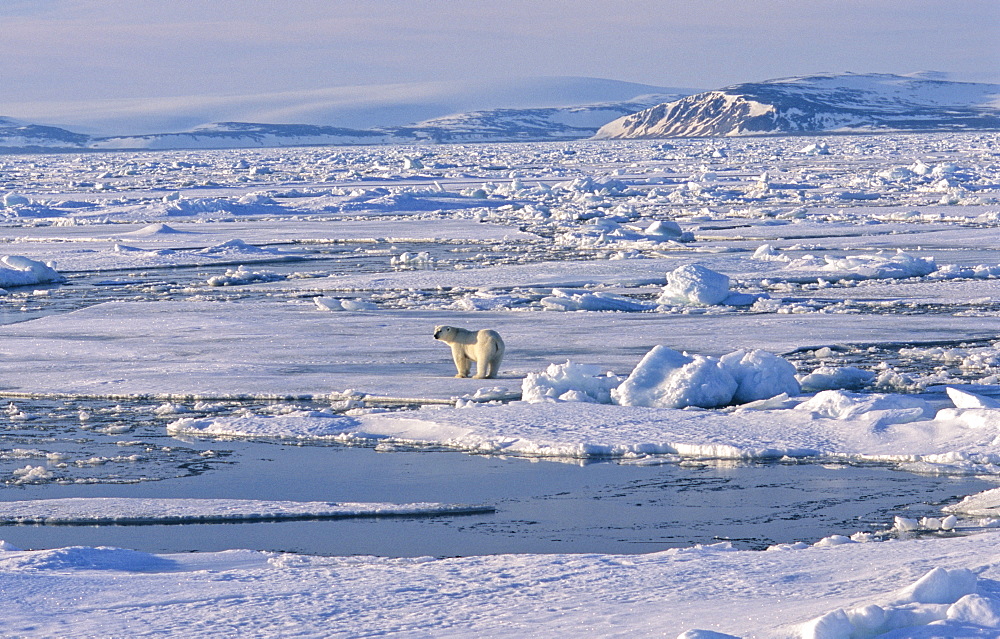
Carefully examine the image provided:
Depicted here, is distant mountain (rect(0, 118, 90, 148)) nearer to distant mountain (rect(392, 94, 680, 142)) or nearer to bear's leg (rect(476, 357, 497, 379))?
distant mountain (rect(392, 94, 680, 142))

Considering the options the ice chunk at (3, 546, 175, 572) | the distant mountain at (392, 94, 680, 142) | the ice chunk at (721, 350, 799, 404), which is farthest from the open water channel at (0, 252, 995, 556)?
Result: the distant mountain at (392, 94, 680, 142)

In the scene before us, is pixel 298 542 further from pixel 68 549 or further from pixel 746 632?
pixel 746 632

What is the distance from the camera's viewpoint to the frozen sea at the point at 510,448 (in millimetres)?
3736

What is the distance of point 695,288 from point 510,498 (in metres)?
6.38

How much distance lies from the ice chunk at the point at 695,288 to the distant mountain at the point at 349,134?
10485 centimetres

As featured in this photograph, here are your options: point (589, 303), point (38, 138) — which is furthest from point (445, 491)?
point (38, 138)

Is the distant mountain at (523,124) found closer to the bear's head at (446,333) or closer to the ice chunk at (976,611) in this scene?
the bear's head at (446,333)

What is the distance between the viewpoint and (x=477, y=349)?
26.9ft

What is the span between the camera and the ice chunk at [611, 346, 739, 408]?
7176mm

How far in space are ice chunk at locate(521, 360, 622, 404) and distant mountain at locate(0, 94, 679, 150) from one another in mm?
109287

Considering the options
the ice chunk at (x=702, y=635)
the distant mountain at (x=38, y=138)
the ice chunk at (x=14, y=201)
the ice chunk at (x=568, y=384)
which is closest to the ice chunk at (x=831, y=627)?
the ice chunk at (x=702, y=635)

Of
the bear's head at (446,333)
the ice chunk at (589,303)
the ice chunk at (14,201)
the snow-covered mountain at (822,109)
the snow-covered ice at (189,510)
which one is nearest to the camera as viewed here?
the snow-covered ice at (189,510)

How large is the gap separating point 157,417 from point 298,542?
2.76 meters

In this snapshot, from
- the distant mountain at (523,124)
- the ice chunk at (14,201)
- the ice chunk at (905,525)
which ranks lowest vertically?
the ice chunk at (905,525)
